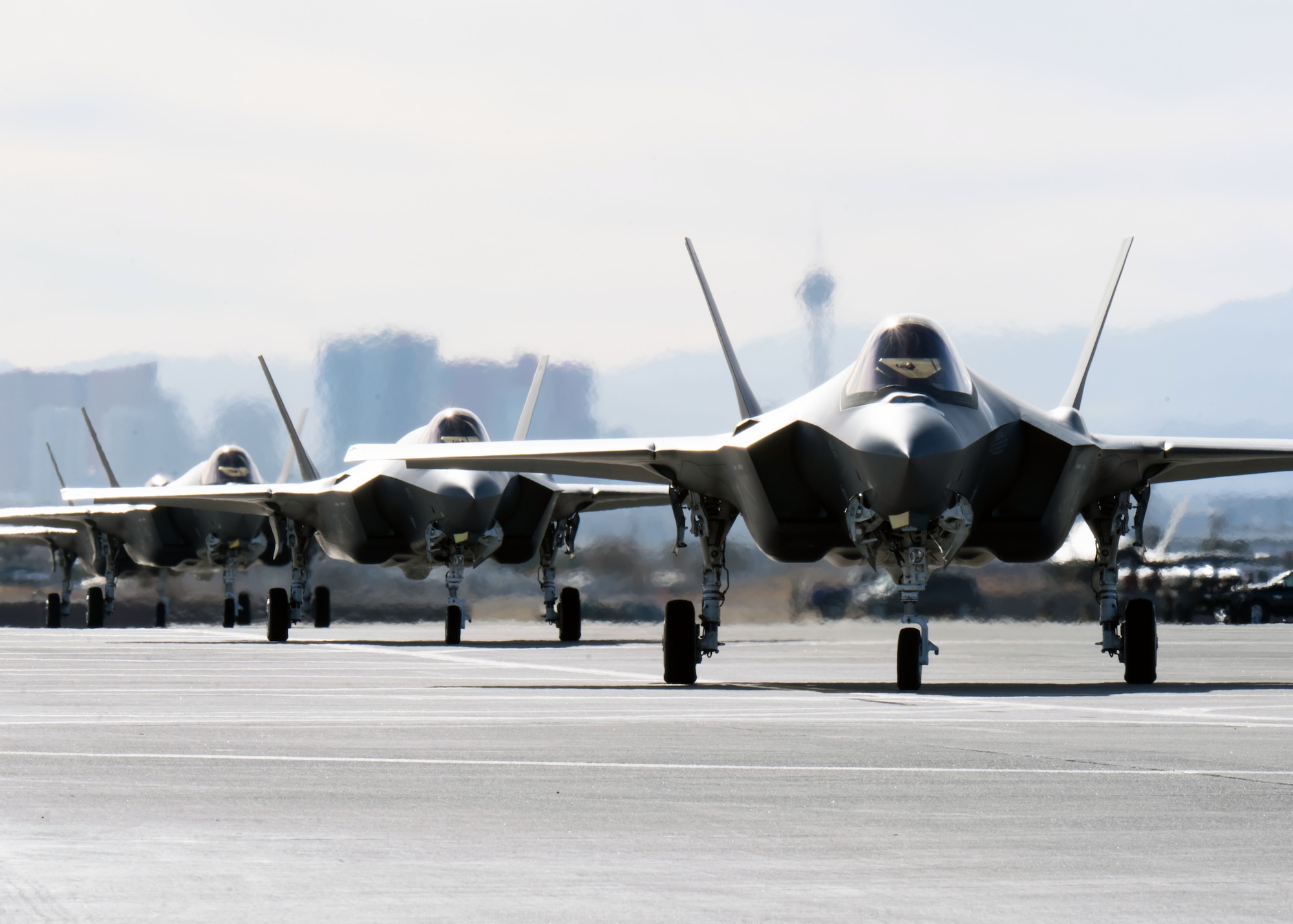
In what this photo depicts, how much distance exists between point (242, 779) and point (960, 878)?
3.63m

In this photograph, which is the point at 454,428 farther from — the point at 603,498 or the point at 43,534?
the point at 43,534

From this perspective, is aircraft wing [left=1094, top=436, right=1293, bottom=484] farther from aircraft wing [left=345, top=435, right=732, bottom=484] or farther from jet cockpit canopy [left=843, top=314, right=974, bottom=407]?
aircraft wing [left=345, top=435, right=732, bottom=484]

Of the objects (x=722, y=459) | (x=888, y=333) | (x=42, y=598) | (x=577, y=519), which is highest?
(x=888, y=333)

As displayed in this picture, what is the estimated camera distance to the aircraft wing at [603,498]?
2762 centimetres

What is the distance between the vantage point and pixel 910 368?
1469 cm

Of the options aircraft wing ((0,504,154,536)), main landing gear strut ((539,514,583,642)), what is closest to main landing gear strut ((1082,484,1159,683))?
main landing gear strut ((539,514,583,642))

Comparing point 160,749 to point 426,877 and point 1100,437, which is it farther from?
point 1100,437

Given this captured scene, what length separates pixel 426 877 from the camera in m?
5.22

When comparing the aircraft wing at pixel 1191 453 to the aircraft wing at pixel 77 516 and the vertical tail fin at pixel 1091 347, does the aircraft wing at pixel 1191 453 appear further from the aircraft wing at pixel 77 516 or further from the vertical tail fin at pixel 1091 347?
the aircraft wing at pixel 77 516

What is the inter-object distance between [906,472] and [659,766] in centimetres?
599

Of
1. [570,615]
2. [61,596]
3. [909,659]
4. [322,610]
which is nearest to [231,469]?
[322,610]

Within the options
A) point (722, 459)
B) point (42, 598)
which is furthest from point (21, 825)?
point (42, 598)

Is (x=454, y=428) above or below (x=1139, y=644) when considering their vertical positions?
above

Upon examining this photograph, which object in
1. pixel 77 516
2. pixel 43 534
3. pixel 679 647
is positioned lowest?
pixel 43 534
